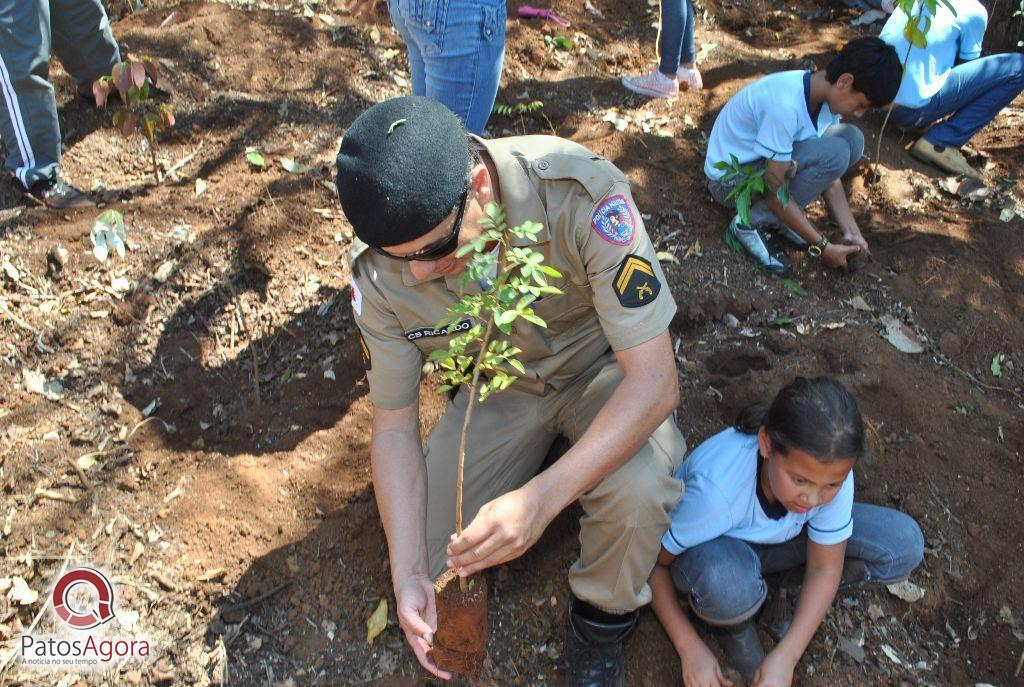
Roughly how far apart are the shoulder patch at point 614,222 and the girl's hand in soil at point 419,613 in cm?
100

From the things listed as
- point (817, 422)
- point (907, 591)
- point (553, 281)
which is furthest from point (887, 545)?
point (553, 281)

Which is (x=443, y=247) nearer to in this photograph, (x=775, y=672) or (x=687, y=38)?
(x=775, y=672)

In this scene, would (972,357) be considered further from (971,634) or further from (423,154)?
(423,154)

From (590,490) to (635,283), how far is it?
1.87ft

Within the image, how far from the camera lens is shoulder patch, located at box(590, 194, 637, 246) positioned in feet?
6.61

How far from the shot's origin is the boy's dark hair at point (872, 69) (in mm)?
3287

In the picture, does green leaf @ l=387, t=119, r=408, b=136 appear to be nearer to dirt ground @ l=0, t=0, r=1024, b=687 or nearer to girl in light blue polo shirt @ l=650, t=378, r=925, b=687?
girl in light blue polo shirt @ l=650, t=378, r=925, b=687

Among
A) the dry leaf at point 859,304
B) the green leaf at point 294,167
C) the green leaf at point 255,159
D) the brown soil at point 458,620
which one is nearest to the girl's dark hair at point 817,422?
the brown soil at point 458,620

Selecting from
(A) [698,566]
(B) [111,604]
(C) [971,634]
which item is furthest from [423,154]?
(C) [971,634]

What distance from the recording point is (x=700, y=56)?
15.8 feet

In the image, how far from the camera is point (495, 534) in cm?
168

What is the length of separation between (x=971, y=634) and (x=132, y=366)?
2.98m

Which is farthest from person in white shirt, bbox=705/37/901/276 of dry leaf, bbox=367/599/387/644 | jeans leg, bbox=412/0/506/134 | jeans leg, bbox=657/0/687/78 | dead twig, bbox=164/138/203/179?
dead twig, bbox=164/138/203/179

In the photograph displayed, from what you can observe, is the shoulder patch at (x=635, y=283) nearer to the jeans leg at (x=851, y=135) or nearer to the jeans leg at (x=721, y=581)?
the jeans leg at (x=721, y=581)
